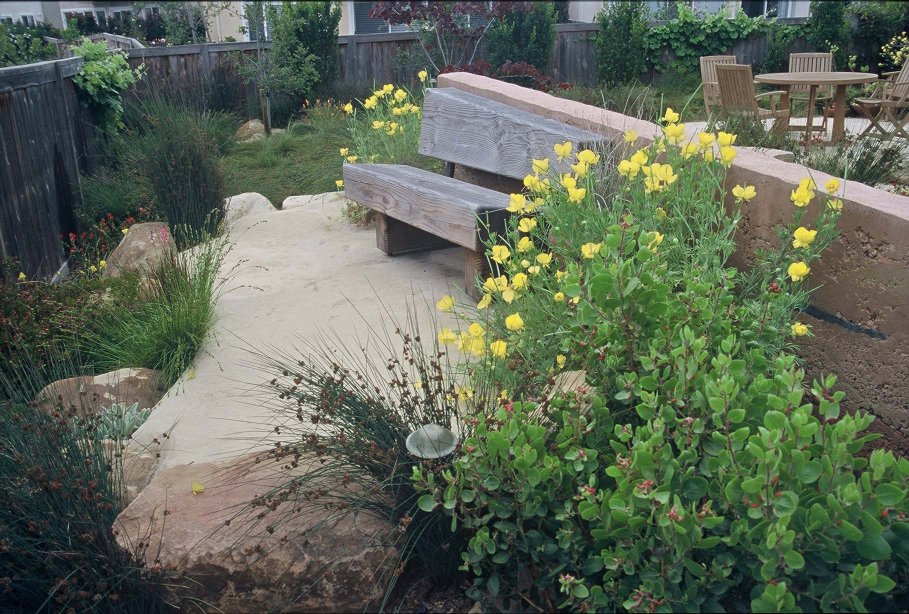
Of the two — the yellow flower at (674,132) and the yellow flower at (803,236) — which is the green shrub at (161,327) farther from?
the yellow flower at (803,236)

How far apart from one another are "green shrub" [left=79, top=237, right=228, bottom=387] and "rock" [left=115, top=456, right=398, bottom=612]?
→ 164 cm

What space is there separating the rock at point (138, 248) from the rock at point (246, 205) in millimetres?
882

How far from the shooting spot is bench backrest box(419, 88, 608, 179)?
452 centimetres

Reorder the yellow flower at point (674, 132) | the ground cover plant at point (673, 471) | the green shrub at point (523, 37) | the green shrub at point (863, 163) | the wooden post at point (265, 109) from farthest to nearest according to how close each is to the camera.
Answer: the green shrub at point (523, 37) < the wooden post at point (265, 109) < the green shrub at point (863, 163) < the yellow flower at point (674, 132) < the ground cover plant at point (673, 471)

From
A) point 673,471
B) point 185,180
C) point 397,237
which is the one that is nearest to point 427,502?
point 673,471

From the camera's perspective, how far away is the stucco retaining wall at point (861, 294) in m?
2.72

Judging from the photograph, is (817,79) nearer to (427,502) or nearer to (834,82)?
(834,82)

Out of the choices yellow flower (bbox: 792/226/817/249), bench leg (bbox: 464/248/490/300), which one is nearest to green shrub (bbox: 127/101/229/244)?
bench leg (bbox: 464/248/490/300)

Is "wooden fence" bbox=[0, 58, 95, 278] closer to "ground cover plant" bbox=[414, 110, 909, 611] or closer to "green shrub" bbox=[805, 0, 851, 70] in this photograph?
"ground cover plant" bbox=[414, 110, 909, 611]

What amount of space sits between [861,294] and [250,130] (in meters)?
9.64

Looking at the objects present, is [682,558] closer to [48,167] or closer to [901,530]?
[901,530]

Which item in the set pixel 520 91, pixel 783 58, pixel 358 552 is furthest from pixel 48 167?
pixel 783 58

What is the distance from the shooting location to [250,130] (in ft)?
36.4

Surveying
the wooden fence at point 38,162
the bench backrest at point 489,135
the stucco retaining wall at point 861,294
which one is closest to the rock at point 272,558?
the stucco retaining wall at point 861,294
